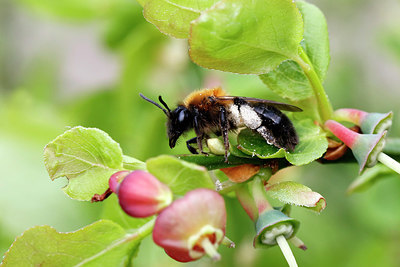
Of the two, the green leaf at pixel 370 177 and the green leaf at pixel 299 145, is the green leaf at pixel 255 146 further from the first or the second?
the green leaf at pixel 370 177

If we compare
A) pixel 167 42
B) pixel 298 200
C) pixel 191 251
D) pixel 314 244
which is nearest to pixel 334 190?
pixel 314 244

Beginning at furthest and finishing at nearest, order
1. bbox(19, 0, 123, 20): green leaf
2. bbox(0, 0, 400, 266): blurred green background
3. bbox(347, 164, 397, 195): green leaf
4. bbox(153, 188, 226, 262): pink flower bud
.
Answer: bbox(19, 0, 123, 20): green leaf
bbox(0, 0, 400, 266): blurred green background
bbox(347, 164, 397, 195): green leaf
bbox(153, 188, 226, 262): pink flower bud

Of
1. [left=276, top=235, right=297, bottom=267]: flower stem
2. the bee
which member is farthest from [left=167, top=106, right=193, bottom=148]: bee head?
[left=276, top=235, right=297, bottom=267]: flower stem

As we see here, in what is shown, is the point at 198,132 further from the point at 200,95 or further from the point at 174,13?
the point at 174,13

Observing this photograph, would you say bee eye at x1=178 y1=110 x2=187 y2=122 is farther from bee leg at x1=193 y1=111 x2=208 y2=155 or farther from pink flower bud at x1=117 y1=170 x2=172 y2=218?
pink flower bud at x1=117 y1=170 x2=172 y2=218

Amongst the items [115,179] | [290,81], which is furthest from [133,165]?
[290,81]

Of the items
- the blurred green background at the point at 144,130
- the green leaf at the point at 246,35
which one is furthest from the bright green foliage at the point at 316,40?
the blurred green background at the point at 144,130
